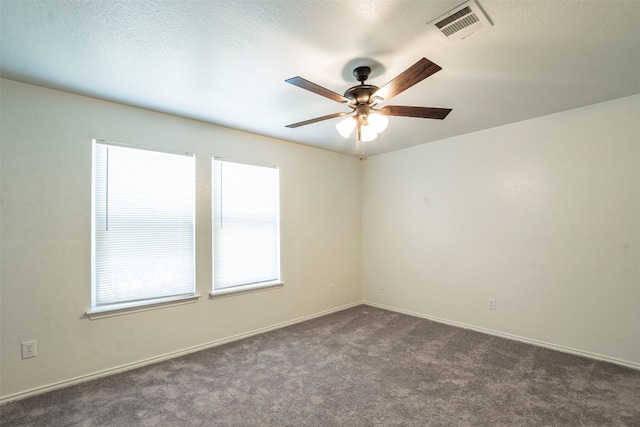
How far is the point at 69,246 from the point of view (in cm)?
255

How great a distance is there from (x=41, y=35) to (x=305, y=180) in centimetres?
294

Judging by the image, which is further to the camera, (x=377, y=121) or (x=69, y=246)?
(x=69, y=246)

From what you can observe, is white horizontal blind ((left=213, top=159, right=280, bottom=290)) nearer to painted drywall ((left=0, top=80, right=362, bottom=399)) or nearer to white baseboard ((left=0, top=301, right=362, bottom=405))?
painted drywall ((left=0, top=80, right=362, bottom=399))

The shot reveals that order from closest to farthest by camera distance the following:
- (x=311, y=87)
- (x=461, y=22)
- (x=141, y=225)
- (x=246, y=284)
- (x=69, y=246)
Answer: (x=461, y=22)
(x=311, y=87)
(x=69, y=246)
(x=141, y=225)
(x=246, y=284)

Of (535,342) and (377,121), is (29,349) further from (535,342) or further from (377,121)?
(535,342)

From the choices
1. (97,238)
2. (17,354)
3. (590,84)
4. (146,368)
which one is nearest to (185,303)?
(146,368)

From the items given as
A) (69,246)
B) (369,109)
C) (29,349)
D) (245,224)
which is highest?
(369,109)

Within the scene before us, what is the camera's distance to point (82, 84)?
7.95 ft

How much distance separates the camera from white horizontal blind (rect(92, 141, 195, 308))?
2.72 metres

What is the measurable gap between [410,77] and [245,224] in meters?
2.58

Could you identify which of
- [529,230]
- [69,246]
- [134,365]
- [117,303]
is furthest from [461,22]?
[134,365]

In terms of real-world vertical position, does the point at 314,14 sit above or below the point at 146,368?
above

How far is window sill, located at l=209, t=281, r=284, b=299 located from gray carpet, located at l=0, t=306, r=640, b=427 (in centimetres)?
55

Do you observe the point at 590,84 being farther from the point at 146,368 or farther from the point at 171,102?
the point at 146,368
